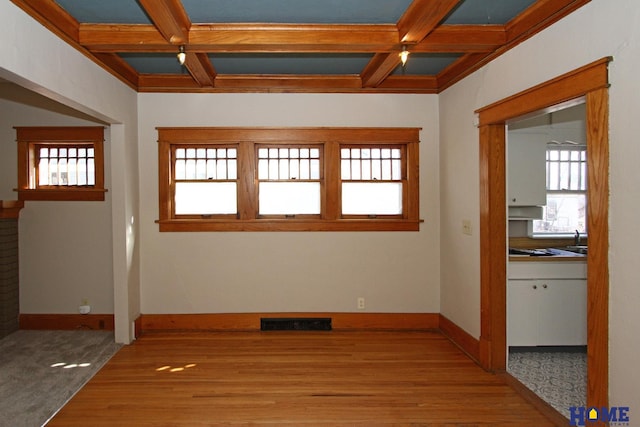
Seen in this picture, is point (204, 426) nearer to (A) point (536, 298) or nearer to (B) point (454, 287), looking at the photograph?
(B) point (454, 287)

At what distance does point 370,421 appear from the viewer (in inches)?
106

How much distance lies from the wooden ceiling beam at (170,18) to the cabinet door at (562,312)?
12.2ft

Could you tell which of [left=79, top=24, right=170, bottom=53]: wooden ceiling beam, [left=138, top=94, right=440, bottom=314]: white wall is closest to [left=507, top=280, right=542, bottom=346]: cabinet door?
[left=138, top=94, right=440, bottom=314]: white wall

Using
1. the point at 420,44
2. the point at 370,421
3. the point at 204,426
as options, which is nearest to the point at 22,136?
the point at 204,426

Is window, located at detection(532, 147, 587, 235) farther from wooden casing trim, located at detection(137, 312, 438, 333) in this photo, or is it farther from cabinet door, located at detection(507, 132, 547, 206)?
wooden casing trim, located at detection(137, 312, 438, 333)

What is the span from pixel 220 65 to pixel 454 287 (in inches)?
126

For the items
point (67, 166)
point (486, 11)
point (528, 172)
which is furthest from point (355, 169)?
point (67, 166)

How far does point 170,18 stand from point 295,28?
0.88m

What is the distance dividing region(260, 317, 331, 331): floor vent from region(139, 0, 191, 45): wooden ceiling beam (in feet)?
9.58

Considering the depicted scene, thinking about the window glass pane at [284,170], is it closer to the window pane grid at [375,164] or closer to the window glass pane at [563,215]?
the window pane grid at [375,164]

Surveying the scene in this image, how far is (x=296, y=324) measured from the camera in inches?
177

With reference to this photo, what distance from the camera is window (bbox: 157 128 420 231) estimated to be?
14.7ft

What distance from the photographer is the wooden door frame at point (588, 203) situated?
2207 mm

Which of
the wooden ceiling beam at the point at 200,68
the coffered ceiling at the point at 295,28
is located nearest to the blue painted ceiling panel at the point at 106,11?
the coffered ceiling at the point at 295,28
